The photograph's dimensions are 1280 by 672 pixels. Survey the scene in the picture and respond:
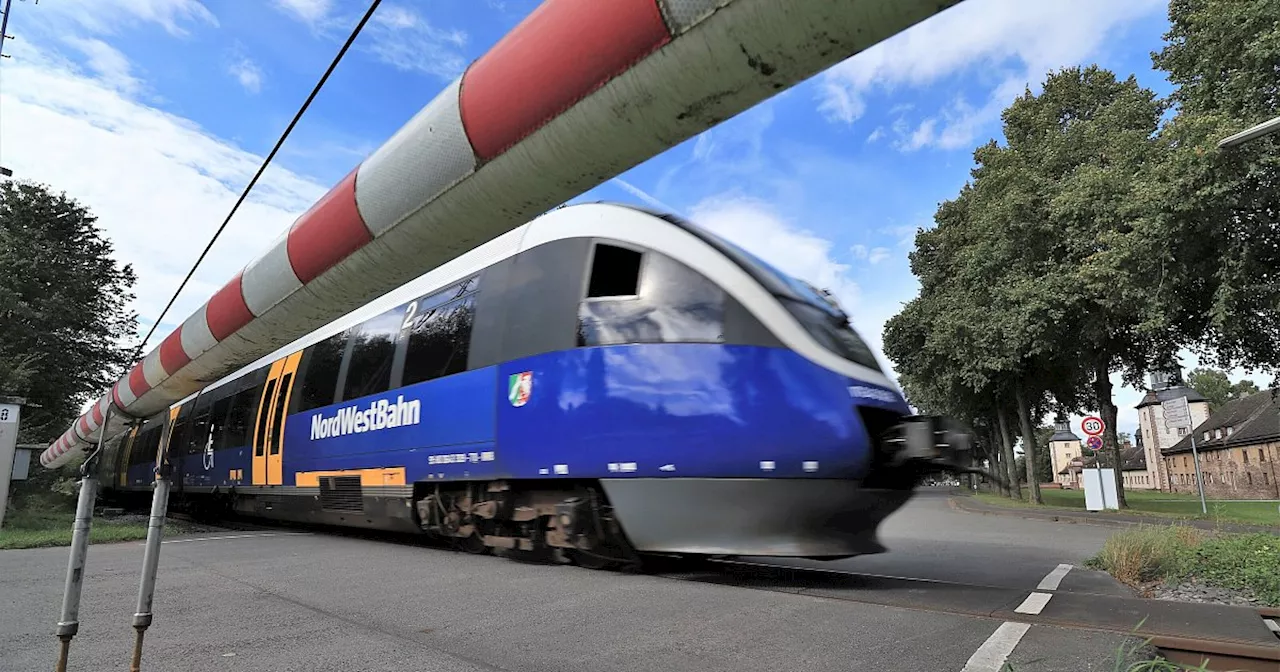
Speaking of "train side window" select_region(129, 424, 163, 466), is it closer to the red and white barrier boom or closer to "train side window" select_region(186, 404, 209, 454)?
"train side window" select_region(186, 404, 209, 454)

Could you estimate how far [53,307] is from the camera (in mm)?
23969

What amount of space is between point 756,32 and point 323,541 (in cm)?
1059

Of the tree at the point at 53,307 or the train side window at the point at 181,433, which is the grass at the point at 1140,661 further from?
the tree at the point at 53,307

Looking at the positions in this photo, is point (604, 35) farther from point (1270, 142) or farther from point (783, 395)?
point (1270, 142)

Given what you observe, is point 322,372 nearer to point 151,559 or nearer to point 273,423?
point 273,423

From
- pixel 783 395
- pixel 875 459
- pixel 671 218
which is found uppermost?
pixel 671 218

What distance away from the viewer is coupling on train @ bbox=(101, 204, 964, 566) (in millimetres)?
5934

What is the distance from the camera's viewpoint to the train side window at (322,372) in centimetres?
1048

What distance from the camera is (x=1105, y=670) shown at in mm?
3574

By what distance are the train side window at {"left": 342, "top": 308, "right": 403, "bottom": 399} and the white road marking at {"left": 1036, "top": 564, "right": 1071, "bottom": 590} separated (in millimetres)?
7554

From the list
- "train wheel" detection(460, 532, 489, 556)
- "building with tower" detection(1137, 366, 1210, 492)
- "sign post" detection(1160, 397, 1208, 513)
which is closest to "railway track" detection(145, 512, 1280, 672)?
"train wheel" detection(460, 532, 489, 556)

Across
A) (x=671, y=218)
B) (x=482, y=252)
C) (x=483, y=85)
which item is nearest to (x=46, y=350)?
(x=482, y=252)

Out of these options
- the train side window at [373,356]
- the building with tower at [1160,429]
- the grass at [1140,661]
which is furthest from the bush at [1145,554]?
the building with tower at [1160,429]

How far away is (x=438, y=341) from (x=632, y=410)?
11.1ft
